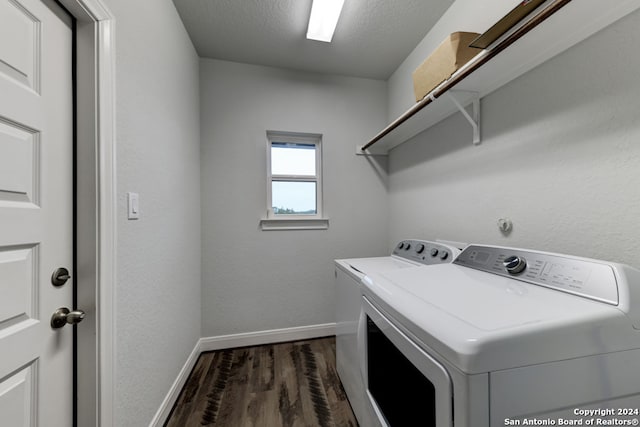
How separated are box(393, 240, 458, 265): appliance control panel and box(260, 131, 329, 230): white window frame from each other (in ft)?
2.78

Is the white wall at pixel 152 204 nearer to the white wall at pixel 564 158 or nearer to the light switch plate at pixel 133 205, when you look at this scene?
the light switch plate at pixel 133 205

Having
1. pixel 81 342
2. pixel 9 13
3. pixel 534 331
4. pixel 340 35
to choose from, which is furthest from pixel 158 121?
pixel 534 331

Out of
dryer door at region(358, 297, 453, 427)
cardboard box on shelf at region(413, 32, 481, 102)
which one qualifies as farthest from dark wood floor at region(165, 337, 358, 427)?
cardboard box on shelf at region(413, 32, 481, 102)

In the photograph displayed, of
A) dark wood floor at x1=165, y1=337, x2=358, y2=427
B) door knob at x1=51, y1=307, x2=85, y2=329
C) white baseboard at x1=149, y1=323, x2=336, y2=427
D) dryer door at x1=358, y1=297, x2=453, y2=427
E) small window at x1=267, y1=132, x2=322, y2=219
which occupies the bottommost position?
dark wood floor at x1=165, y1=337, x2=358, y2=427

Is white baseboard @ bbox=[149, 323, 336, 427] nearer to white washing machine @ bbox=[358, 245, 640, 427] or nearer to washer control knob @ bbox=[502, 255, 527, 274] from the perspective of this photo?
white washing machine @ bbox=[358, 245, 640, 427]

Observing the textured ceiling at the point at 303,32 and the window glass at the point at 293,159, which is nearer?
the textured ceiling at the point at 303,32

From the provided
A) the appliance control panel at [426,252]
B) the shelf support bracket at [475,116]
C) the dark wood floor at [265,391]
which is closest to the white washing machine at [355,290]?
the appliance control panel at [426,252]

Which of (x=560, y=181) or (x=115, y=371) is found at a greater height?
(x=560, y=181)

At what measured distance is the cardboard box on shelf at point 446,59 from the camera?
3.83 ft

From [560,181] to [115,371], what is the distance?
1960mm

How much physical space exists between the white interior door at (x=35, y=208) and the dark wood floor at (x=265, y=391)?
2.68 feet

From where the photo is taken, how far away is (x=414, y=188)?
2.01 metres

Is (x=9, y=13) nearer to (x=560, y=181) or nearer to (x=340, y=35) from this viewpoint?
(x=340, y=35)

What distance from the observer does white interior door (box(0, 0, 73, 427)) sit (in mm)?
638
